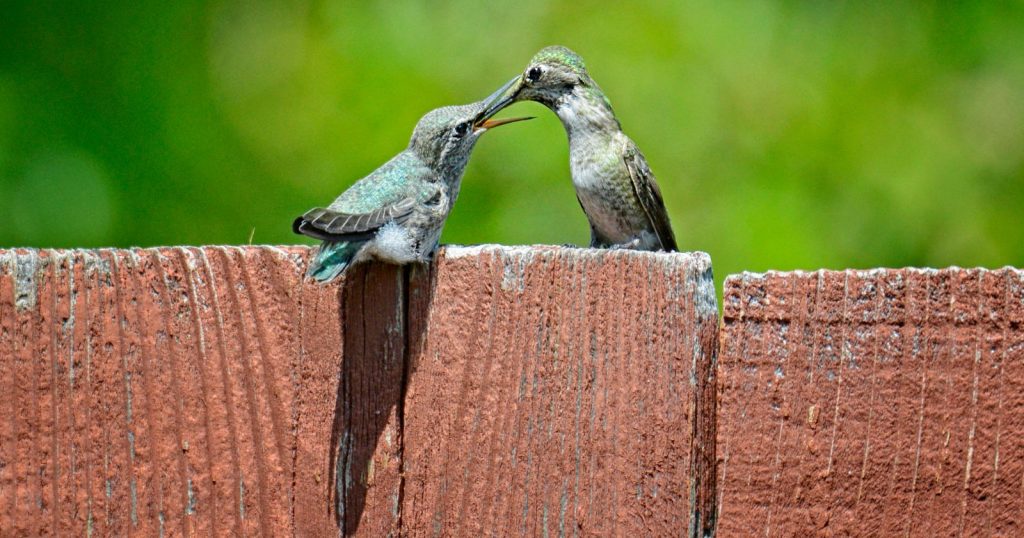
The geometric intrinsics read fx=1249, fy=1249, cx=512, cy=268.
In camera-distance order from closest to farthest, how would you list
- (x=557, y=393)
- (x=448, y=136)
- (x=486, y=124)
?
(x=557, y=393), (x=448, y=136), (x=486, y=124)

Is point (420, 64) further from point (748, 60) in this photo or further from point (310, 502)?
point (310, 502)

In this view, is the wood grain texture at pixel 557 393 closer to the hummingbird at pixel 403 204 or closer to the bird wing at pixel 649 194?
the hummingbird at pixel 403 204

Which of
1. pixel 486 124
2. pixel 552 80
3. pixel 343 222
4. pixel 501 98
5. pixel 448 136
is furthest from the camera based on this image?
pixel 552 80

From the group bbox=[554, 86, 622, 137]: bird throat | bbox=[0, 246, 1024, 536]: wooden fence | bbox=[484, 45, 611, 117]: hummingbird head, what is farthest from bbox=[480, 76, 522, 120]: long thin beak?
bbox=[0, 246, 1024, 536]: wooden fence

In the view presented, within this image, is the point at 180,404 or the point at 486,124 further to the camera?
the point at 486,124

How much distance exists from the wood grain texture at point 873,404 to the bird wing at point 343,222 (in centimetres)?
102

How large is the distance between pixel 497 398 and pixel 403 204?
1.25 m

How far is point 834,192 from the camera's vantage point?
559 cm

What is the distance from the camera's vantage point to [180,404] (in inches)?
111

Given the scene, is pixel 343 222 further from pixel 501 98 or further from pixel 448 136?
pixel 501 98

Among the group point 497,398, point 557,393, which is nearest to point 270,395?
point 497,398

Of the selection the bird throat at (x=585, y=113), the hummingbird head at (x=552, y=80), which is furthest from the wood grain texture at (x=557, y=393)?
the bird throat at (x=585, y=113)

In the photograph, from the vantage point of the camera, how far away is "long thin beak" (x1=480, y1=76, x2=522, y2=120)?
15.9ft

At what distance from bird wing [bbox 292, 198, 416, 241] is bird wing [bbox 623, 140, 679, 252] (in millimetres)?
2244
